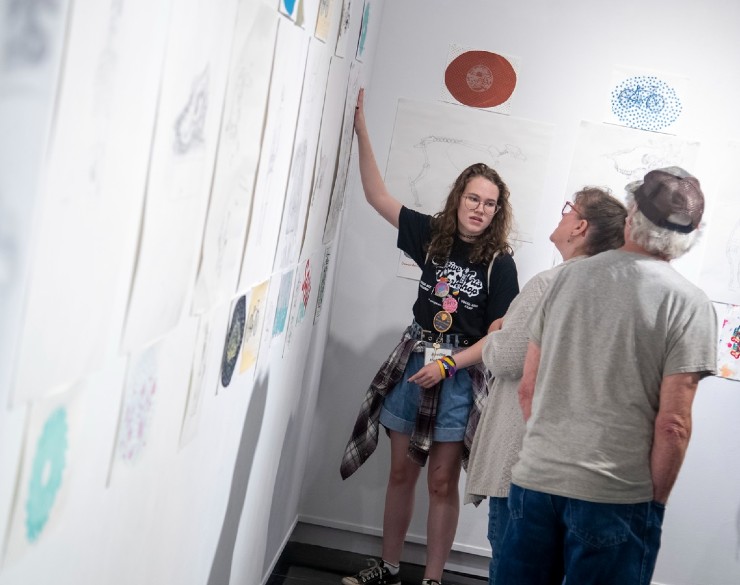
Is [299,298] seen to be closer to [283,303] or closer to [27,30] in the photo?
[283,303]

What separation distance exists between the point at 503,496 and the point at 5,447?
188 centimetres

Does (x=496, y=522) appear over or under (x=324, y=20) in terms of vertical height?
under

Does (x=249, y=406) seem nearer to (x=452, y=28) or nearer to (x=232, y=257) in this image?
(x=232, y=257)

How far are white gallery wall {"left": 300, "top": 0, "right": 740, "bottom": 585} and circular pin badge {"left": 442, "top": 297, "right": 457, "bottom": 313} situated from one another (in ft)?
2.28

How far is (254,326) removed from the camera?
2299mm

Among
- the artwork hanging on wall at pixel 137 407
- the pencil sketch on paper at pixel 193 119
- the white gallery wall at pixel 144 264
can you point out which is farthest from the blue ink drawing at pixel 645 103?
the artwork hanging on wall at pixel 137 407

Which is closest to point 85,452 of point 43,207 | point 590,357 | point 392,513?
point 43,207

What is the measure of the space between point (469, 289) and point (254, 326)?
4.29 feet

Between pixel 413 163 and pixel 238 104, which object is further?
pixel 413 163

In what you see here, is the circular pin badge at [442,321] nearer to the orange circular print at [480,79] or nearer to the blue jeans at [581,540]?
the orange circular print at [480,79]

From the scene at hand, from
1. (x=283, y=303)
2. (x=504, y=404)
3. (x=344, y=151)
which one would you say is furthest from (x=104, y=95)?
(x=344, y=151)

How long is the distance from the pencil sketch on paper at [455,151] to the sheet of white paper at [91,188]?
292cm

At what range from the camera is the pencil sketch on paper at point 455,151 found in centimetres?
406

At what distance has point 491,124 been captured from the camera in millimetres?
4055
